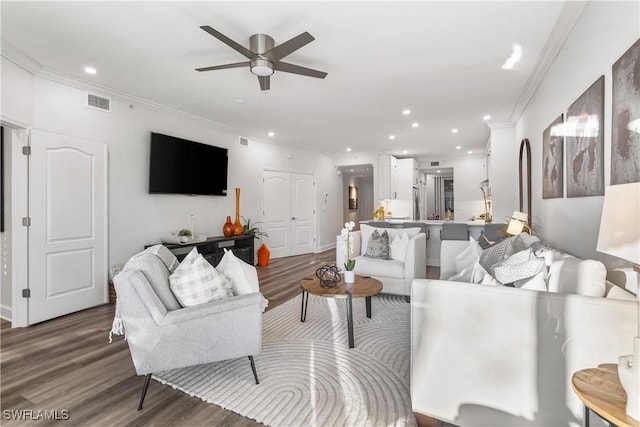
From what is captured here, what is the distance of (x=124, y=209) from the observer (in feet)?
13.5

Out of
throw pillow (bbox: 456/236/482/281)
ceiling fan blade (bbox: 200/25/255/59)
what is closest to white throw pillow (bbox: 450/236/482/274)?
throw pillow (bbox: 456/236/482/281)

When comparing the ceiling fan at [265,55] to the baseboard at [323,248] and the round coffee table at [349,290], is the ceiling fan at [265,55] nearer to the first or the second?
the round coffee table at [349,290]

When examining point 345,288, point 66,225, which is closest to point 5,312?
point 66,225

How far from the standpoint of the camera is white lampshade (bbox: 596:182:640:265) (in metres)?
0.97

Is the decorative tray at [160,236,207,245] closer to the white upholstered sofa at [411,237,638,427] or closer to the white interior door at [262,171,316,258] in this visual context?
the white interior door at [262,171,316,258]

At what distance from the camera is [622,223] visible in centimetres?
103

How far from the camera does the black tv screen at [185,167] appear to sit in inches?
174

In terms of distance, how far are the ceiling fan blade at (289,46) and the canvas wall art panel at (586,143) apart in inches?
76.3

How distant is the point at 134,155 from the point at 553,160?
492 centimetres

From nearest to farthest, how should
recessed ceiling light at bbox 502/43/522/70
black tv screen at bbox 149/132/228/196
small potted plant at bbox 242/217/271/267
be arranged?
recessed ceiling light at bbox 502/43/522/70 < black tv screen at bbox 149/132/228/196 < small potted plant at bbox 242/217/271/267

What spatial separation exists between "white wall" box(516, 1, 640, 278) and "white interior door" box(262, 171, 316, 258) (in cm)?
497

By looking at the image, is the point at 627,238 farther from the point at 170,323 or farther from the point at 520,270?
the point at 170,323

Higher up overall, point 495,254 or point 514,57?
point 514,57

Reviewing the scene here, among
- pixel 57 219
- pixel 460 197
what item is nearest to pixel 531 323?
pixel 57 219
